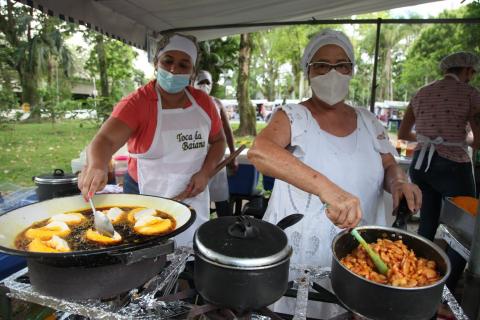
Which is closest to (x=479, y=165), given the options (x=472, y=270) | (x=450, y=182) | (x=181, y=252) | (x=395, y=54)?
(x=450, y=182)

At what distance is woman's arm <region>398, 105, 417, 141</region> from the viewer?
3843 mm

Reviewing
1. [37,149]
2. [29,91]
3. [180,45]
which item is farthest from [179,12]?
[29,91]

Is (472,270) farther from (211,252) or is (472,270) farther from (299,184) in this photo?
(211,252)

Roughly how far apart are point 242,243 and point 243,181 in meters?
3.36

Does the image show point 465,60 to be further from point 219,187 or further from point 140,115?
point 140,115

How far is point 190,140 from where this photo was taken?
233cm

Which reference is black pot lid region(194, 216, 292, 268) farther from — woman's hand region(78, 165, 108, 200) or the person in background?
the person in background

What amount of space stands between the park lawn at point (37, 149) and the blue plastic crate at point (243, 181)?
172 centimetres

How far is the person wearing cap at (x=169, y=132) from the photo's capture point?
2.13 metres

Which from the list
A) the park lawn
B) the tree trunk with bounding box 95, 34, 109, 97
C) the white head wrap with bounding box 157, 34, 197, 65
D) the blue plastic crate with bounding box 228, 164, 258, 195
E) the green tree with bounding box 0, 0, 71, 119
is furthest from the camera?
the green tree with bounding box 0, 0, 71, 119

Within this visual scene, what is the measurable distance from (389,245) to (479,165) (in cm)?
349

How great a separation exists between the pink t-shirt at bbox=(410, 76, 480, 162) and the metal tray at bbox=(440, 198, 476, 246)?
161 cm

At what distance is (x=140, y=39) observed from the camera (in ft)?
11.6

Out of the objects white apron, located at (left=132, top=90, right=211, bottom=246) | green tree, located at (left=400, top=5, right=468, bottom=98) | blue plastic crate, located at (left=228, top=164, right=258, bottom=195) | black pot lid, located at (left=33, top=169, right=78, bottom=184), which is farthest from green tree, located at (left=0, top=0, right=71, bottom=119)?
green tree, located at (left=400, top=5, right=468, bottom=98)
